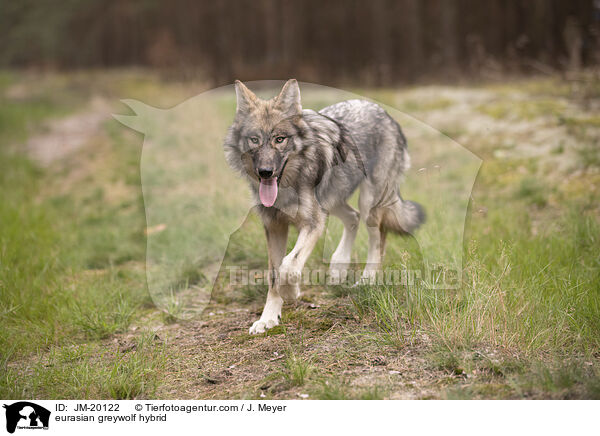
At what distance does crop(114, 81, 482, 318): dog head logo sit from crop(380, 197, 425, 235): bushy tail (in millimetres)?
88

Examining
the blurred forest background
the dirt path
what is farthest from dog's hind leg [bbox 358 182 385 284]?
the dirt path

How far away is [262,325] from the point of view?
3209 millimetres

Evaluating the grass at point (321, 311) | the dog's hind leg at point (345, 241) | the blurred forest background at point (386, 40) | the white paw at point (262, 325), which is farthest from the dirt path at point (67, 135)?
the white paw at point (262, 325)

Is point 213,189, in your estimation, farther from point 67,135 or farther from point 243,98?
point 67,135

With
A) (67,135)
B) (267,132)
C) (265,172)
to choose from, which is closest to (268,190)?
(265,172)

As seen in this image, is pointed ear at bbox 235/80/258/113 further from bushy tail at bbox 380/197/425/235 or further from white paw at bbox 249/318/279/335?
bushy tail at bbox 380/197/425/235

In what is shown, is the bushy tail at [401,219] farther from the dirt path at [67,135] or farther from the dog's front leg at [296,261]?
the dirt path at [67,135]

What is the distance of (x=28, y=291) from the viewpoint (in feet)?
12.2

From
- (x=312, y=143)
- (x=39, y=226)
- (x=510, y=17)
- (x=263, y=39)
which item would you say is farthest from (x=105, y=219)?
(x=510, y=17)

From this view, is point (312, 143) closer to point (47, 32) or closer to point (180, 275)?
point (180, 275)

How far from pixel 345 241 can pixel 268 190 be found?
125 cm
